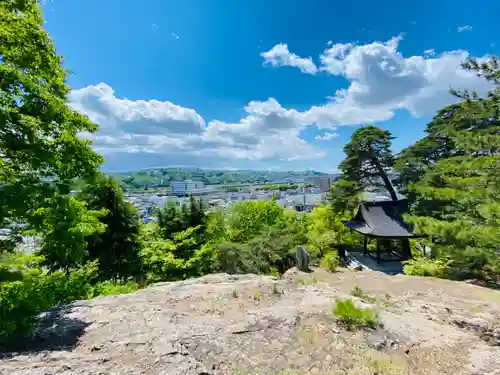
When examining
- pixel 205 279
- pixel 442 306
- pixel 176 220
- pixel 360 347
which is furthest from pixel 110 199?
pixel 442 306

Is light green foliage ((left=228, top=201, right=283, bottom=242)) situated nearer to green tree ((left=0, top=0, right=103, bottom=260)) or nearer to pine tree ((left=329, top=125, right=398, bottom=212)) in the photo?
pine tree ((left=329, top=125, right=398, bottom=212))

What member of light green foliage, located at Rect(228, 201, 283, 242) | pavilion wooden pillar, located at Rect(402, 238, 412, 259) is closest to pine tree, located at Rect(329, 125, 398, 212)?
pavilion wooden pillar, located at Rect(402, 238, 412, 259)

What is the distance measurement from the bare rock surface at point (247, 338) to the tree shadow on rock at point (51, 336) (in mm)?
12

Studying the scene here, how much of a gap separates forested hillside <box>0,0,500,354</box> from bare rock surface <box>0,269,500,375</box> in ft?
2.15

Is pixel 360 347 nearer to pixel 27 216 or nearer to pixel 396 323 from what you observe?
pixel 396 323

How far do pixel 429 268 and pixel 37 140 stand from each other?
12.8 m

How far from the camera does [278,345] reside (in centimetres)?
366

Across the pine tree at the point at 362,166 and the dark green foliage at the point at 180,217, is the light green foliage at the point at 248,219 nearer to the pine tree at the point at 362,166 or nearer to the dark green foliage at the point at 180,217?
the dark green foliage at the point at 180,217

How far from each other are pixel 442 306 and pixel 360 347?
3.70 meters

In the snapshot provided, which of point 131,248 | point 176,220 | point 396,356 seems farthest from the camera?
point 176,220

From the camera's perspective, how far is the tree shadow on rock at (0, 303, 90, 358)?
3289mm

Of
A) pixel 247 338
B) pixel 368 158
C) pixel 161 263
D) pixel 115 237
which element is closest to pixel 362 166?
pixel 368 158

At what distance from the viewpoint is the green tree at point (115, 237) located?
1097cm

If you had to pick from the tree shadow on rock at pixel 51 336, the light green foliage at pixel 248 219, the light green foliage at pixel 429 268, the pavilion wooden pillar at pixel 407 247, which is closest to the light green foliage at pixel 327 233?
the light green foliage at pixel 248 219
